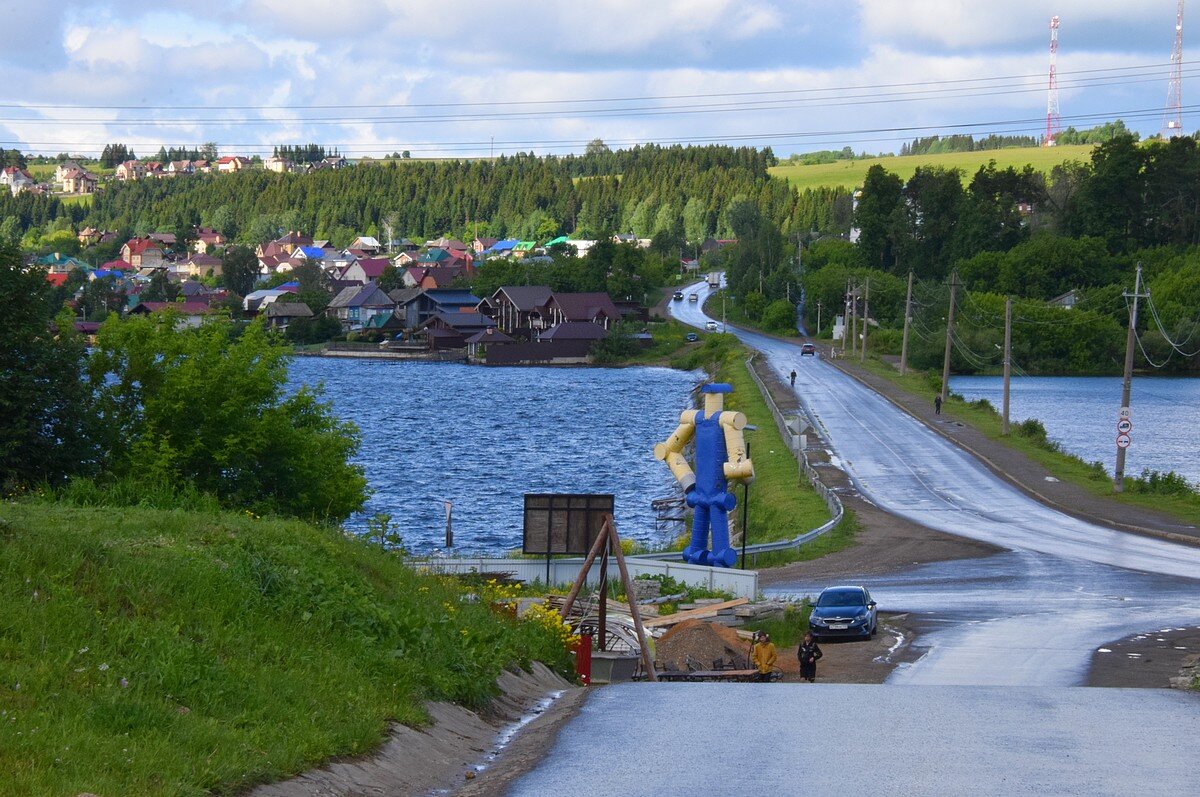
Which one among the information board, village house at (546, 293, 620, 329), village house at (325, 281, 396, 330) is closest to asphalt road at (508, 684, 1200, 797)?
the information board

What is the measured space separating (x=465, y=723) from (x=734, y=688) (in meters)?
3.17

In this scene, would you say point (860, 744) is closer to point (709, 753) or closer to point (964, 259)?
point (709, 753)

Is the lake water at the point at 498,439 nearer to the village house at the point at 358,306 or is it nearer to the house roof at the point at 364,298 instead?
the village house at the point at 358,306

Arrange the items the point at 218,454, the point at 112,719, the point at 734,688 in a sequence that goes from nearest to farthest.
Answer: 1. the point at 112,719
2. the point at 734,688
3. the point at 218,454

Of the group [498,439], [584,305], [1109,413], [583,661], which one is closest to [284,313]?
[584,305]

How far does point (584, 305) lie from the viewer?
147 metres

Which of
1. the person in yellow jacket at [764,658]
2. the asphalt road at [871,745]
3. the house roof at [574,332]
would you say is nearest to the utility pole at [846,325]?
the house roof at [574,332]

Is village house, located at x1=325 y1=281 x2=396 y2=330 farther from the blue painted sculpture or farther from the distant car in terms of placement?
the distant car

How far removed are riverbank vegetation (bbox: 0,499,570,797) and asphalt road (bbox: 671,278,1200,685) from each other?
32.3 ft

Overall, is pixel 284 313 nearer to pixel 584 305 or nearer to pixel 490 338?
pixel 490 338

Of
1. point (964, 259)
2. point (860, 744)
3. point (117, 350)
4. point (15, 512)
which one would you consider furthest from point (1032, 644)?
point (964, 259)

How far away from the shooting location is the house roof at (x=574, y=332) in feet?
465

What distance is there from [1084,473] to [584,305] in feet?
331

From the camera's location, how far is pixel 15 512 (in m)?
13.8
